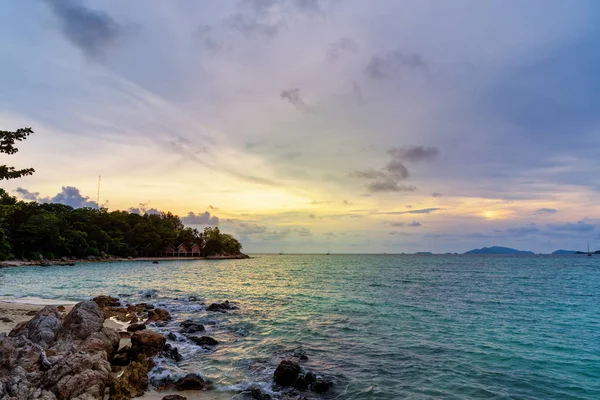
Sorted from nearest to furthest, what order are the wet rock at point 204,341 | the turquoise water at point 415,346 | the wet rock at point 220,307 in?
the turquoise water at point 415,346 < the wet rock at point 204,341 < the wet rock at point 220,307

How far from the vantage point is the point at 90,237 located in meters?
122

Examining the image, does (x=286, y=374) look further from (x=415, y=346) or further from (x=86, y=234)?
(x=86, y=234)

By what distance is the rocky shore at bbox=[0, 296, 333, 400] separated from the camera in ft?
34.4

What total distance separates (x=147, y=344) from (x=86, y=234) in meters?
113

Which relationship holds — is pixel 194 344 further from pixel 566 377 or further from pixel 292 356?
pixel 566 377

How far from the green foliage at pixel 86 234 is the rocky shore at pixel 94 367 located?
24359 millimetres

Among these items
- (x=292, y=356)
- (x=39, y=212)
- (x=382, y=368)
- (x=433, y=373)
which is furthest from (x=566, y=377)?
(x=39, y=212)

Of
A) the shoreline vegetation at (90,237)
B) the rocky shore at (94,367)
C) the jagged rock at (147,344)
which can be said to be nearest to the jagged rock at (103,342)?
the rocky shore at (94,367)

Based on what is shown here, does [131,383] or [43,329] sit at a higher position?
[43,329]

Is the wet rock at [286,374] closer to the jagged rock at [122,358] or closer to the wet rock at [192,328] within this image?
the jagged rock at [122,358]

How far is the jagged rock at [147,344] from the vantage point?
51.1 feet

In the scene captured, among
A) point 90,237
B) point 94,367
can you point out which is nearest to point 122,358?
point 94,367

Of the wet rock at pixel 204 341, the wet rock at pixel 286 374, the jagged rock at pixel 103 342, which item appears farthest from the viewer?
the wet rock at pixel 204 341

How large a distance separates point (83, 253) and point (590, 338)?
421 feet
